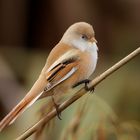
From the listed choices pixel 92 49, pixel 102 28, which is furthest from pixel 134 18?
pixel 92 49

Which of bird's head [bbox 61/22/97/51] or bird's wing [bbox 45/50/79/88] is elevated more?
bird's head [bbox 61/22/97/51]

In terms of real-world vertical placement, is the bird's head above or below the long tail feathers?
above

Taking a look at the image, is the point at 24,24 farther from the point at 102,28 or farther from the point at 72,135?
the point at 72,135

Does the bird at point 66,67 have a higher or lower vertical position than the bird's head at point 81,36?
lower
